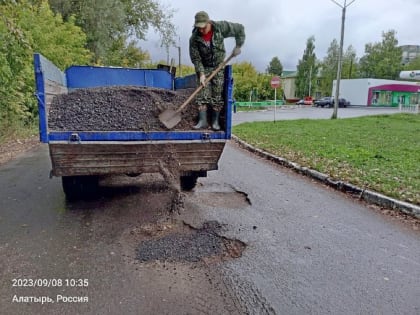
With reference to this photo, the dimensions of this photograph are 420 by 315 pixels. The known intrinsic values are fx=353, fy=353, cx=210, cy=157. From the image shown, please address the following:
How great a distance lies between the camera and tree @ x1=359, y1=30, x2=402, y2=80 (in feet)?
210

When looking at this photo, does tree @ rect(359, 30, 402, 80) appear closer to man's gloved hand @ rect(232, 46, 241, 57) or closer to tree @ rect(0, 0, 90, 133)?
tree @ rect(0, 0, 90, 133)

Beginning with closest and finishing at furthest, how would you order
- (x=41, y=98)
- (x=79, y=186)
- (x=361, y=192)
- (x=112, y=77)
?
(x=41, y=98), (x=79, y=186), (x=361, y=192), (x=112, y=77)

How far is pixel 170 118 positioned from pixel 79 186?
5.42 feet

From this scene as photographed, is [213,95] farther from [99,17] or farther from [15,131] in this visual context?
[99,17]

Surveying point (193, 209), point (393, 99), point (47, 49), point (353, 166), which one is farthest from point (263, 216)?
point (393, 99)

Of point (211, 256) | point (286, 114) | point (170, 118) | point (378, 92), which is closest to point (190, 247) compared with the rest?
point (211, 256)

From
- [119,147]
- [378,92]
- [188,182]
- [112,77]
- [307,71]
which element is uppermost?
[307,71]

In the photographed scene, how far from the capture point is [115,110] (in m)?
4.33

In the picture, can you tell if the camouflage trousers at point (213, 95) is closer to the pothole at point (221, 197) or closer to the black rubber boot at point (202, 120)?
the black rubber boot at point (202, 120)

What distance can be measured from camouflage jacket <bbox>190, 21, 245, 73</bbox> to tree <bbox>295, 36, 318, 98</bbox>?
206 feet

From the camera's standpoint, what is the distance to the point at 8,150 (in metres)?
9.74

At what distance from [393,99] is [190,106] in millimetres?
57673

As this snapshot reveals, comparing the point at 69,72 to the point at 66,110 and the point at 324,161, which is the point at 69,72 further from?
A: the point at 324,161

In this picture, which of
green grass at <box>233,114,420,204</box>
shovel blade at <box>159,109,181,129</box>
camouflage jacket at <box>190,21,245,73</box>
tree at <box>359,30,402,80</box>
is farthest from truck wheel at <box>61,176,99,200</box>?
tree at <box>359,30,402,80</box>
